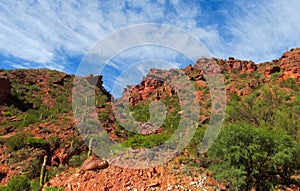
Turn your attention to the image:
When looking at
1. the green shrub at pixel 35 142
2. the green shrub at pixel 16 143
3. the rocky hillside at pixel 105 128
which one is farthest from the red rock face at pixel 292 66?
the green shrub at pixel 16 143

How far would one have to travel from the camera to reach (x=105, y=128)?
22219 mm

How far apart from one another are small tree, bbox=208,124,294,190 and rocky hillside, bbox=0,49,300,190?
0.58 m

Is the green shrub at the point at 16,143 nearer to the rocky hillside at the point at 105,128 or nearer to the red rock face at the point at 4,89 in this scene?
the rocky hillside at the point at 105,128

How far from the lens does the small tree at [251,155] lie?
9.71 metres

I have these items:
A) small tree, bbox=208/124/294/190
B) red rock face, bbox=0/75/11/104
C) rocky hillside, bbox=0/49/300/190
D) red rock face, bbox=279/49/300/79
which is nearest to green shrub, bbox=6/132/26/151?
rocky hillside, bbox=0/49/300/190

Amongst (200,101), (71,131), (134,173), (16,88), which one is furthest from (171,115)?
(134,173)

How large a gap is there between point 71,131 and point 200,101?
22.4 metres

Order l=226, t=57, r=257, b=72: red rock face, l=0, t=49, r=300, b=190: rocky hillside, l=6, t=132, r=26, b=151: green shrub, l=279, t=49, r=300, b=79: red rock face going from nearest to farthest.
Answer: l=0, t=49, r=300, b=190: rocky hillside, l=6, t=132, r=26, b=151: green shrub, l=279, t=49, r=300, b=79: red rock face, l=226, t=57, r=257, b=72: red rock face

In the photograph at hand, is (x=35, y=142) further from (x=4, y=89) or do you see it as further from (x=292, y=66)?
(x=292, y=66)

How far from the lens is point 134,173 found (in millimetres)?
9430

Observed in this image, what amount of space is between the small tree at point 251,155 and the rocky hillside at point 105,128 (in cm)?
58

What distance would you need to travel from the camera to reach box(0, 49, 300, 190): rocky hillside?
30.8 feet

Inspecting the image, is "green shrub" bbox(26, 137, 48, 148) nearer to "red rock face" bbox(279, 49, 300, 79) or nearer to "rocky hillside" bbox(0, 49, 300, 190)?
"rocky hillside" bbox(0, 49, 300, 190)

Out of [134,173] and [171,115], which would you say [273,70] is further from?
[134,173]
